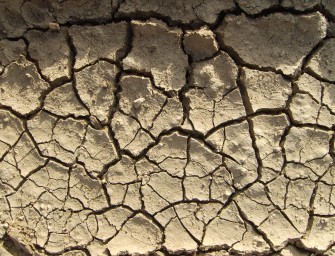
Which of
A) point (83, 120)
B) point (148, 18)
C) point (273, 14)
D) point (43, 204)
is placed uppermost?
point (273, 14)

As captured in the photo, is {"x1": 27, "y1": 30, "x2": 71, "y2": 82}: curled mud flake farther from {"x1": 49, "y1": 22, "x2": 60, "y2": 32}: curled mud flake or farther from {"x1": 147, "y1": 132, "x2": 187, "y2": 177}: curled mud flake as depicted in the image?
{"x1": 147, "y1": 132, "x2": 187, "y2": 177}: curled mud flake

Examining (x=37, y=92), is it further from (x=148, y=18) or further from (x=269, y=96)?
(x=269, y=96)

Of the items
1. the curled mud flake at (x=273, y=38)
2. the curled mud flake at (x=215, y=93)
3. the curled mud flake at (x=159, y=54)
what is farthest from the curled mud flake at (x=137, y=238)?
the curled mud flake at (x=273, y=38)

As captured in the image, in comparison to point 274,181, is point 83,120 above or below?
below

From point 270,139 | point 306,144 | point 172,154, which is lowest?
point 172,154

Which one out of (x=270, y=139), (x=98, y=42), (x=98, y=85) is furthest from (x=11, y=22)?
(x=270, y=139)

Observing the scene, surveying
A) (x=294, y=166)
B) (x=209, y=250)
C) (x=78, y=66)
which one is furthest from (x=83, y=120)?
(x=294, y=166)

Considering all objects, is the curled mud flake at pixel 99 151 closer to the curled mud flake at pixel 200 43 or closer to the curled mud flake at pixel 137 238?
the curled mud flake at pixel 137 238

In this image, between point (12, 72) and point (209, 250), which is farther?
point (12, 72)

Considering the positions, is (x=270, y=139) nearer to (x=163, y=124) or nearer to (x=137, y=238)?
(x=163, y=124)

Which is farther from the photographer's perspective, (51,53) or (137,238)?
(51,53)
